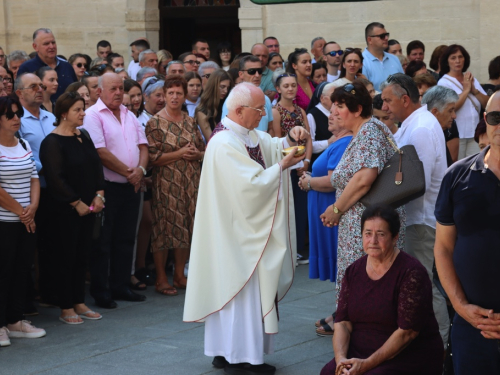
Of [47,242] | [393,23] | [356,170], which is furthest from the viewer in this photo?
[393,23]

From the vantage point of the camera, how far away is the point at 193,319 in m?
5.82

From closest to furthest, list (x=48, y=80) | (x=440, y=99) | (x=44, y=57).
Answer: (x=440, y=99) → (x=48, y=80) → (x=44, y=57)

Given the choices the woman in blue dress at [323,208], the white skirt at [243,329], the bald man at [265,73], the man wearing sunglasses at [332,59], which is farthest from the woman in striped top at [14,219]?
the man wearing sunglasses at [332,59]

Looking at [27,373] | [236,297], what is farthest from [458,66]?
[27,373]

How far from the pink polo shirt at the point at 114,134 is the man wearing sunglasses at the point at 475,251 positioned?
451 cm

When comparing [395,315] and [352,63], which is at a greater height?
[352,63]

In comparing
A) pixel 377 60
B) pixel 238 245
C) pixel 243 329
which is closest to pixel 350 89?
pixel 238 245

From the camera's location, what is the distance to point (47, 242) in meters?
7.43

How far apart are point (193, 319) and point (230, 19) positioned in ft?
40.2

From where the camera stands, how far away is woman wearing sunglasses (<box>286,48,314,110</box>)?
10.4 metres

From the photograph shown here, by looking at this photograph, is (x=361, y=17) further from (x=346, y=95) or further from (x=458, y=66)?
(x=346, y=95)

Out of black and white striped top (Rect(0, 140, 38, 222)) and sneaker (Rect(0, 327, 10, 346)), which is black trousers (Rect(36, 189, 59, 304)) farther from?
sneaker (Rect(0, 327, 10, 346))

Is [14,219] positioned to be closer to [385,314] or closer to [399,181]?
[399,181]

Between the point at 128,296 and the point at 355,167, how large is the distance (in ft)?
10.3
